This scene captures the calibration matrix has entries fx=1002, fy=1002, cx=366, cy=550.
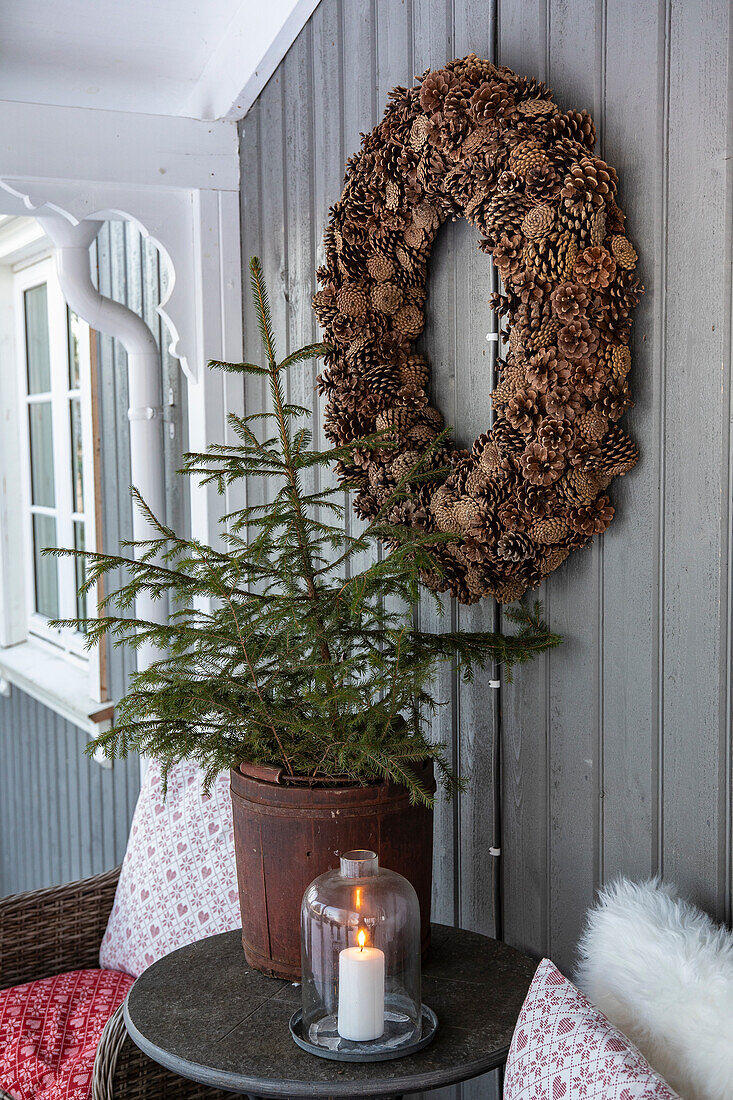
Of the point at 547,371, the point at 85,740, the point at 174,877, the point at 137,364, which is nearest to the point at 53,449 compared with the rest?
the point at 85,740

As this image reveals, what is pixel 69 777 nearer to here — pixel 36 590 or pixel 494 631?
pixel 36 590

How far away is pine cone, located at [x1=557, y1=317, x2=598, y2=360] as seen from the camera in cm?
124

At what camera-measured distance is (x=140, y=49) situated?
220 cm

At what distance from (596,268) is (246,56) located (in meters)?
1.27

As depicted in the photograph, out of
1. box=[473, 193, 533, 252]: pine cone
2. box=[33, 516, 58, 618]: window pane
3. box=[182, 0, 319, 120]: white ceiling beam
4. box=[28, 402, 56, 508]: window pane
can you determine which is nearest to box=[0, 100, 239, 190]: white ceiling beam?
box=[182, 0, 319, 120]: white ceiling beam

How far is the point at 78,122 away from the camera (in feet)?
6.68

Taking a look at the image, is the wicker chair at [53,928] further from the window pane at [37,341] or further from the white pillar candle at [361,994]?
the window pane at [37,341]

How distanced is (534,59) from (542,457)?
584mm

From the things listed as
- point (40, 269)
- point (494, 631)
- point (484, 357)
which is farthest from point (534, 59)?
point (40, 269)

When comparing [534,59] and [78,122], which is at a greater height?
[78,122]

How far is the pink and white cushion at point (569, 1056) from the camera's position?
0.92 m

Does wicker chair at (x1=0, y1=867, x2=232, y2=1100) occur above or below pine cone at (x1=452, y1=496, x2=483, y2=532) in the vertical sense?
below

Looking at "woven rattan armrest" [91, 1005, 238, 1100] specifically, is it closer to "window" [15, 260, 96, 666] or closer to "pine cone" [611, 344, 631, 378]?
"pine cone" [611, 344, 631, 378]

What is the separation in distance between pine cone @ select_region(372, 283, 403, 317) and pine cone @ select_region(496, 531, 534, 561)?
1.60ft
